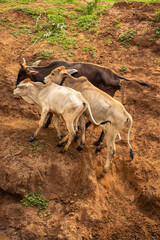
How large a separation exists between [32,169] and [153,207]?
9.57 feet

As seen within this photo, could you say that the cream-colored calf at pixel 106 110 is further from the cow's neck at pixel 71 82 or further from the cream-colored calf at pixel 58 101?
the cream-colored calf at pixel 58 101

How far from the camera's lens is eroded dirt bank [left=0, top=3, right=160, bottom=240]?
486cm

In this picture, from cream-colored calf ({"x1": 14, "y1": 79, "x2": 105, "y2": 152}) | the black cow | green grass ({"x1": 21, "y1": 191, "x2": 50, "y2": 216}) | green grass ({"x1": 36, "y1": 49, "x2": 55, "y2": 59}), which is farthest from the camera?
green grass ({"x1": 36, "y1": 49, "x2": 55, "y2": 59})

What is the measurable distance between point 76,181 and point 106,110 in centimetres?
174

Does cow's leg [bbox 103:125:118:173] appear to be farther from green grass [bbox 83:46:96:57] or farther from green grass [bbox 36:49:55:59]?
green grass [bbox 83:46:96:57]

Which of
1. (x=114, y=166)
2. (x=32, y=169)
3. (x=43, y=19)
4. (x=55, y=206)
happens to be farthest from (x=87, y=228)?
(x=43, y=19)

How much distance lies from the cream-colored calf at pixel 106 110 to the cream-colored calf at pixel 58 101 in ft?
1.02

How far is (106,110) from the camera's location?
579 centimetres

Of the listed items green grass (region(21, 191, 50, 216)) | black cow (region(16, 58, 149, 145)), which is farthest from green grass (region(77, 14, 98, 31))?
green grass (region(21, 191, 50, 216))

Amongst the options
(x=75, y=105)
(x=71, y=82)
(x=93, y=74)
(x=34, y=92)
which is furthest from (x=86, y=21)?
(x=75, y=105)

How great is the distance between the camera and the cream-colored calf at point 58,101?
551 centimetres

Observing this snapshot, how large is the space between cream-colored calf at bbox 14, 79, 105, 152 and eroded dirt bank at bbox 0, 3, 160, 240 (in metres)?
0.50

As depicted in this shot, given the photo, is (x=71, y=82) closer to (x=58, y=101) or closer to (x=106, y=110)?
(x=58, y=101)

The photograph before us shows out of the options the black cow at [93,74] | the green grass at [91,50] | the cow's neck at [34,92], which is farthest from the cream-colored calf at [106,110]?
the green grass at [91,50]
